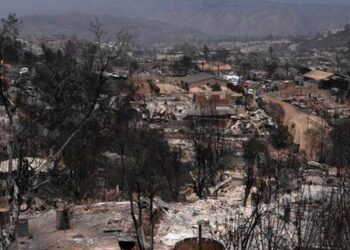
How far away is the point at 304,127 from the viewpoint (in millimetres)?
35938

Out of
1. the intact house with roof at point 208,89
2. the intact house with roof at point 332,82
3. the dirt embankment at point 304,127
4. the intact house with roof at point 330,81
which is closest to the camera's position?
the dirt embankment at point 304,127

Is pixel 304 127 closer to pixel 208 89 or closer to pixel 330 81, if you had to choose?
pixel 208 89

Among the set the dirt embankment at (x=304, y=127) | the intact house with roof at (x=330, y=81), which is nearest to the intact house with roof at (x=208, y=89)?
the dirt embankment at (x=304, y=127)

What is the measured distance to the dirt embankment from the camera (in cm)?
3052

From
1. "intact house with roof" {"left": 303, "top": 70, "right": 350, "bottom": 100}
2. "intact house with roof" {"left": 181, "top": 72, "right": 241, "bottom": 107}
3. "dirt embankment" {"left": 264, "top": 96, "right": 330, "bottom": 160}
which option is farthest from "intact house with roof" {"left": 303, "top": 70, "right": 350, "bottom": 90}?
"dirt embankment" {"left": 264, "top": 96, "right": 330, "bottom": 160}

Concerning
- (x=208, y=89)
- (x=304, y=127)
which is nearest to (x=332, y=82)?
(x=208, y=89)

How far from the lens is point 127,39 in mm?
7223

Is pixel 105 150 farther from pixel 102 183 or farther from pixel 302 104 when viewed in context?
pixel 302 104

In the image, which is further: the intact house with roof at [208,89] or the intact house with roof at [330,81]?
the intact house with roof at [330,81]

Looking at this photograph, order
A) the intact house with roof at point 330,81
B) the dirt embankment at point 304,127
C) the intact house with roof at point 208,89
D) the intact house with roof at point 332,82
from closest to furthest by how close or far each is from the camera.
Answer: the dirt embankment at point 304,127, the intact house with roof at point 208,89, the intact house with roof at point 332,82, the intact house with roof at point 330,81

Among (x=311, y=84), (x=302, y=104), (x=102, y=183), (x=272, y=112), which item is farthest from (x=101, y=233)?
(x=311, y=84)

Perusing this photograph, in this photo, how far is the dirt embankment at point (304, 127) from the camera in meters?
30.5

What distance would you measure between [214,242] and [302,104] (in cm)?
3776

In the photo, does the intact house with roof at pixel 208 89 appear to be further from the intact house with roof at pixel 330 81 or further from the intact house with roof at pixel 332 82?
the intact house with roof at pixel 330 81
